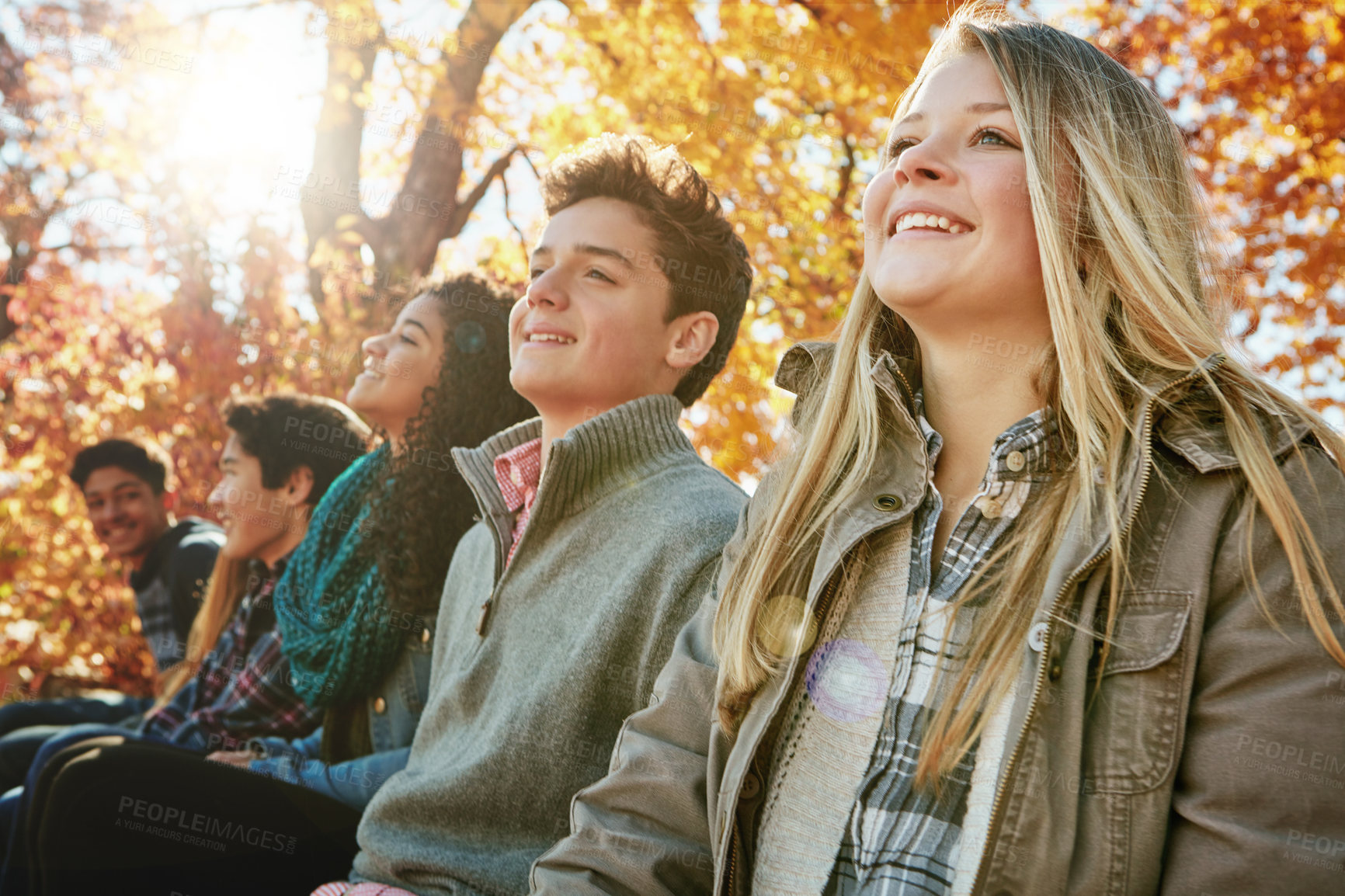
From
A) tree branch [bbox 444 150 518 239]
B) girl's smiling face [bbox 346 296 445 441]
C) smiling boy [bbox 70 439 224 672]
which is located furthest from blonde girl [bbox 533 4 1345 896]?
tree branch [bbox 444 150 518 239]

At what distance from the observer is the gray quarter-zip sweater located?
7.39 ft

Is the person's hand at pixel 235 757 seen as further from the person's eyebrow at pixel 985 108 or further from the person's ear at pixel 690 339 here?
the person's eyebrow at pixel 985 108

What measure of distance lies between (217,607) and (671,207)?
293 cm

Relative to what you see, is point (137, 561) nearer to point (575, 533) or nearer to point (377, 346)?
point (377, 346)

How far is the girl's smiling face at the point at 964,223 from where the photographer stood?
1.71m

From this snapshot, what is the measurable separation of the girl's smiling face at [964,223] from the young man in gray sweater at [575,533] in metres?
0.85

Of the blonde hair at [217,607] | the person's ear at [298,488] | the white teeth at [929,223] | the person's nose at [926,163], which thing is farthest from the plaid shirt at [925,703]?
the blonde hair at [217,607]

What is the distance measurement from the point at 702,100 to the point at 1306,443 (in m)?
4.65

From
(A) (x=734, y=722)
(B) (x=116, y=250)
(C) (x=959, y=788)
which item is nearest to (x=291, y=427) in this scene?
(A) (x=734, y=722)

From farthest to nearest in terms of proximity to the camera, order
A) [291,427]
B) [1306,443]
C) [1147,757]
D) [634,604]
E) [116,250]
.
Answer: [116,250]
[291,427]
[634,604]
[1306,443]
[1147,757]

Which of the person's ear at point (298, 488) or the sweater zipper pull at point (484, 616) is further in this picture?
the person's ear at point (298, 488)

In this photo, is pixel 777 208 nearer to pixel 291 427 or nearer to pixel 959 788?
pixel 291 427

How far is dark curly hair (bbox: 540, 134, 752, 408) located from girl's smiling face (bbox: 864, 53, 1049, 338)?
1.12m

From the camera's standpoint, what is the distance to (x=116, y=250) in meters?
8.36
